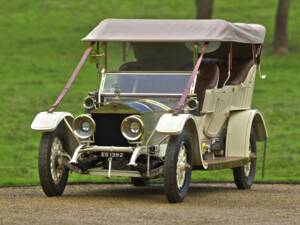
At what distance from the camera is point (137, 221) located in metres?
11.3

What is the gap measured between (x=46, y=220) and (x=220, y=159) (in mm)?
4525

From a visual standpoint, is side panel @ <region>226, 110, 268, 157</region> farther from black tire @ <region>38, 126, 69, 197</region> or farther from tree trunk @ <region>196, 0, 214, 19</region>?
tree trunk @ <region>196, 0, 214, 19</region>

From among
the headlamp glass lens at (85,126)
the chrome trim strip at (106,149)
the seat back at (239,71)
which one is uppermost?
the headlamp glass lens at (85,126)

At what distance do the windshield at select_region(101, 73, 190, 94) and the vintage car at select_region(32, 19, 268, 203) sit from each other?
0.04ft

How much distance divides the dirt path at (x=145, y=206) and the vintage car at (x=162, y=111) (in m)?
0.34

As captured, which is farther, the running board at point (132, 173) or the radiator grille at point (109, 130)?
the radiator grille at point (109, 130)

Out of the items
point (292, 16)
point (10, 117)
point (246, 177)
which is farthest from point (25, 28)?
point (246, 177)

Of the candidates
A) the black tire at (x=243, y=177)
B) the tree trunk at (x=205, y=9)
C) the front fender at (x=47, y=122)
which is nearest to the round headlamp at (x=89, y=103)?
the front fender at (x=47, y=122)

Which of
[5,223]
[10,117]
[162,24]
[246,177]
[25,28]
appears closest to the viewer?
[5,223]

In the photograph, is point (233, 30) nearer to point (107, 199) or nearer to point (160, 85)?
point (160, 85)

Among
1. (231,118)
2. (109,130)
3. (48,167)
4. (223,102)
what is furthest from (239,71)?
(48,167)

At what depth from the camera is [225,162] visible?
1491cm

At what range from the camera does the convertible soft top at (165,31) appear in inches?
570

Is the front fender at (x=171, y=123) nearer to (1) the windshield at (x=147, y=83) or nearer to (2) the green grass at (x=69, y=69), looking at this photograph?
(1) the windshield at (x=147, y=83)
